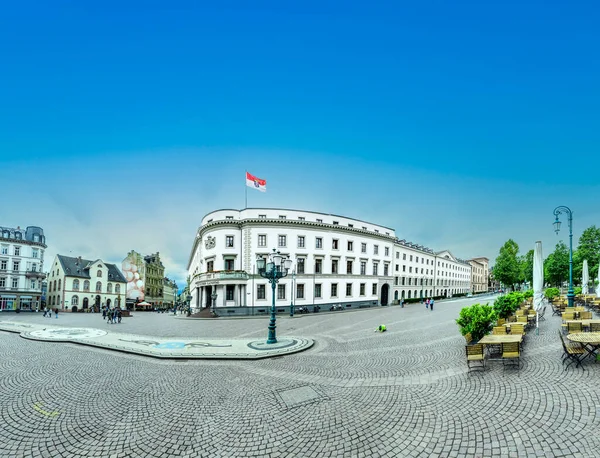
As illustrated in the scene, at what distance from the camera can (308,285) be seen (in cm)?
4247

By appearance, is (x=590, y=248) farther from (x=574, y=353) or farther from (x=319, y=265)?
(x=574, y=353)

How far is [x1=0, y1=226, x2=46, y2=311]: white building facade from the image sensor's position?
51.4m

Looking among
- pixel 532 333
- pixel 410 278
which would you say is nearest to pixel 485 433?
pixel 532 333

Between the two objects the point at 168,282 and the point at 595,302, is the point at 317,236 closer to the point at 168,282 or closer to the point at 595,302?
the point at 595,302

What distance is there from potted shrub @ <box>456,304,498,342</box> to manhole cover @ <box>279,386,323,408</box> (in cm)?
777

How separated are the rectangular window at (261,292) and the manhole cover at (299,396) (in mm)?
31719

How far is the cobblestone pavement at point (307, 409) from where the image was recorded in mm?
5414

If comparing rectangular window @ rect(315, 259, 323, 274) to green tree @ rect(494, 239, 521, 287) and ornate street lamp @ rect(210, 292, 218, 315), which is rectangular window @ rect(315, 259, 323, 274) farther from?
green tree @ rect(494, 239, 521, 287)

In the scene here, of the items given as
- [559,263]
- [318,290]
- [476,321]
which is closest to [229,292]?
[318,290]

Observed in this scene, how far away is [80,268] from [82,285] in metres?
4.98

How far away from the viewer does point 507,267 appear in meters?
68.3

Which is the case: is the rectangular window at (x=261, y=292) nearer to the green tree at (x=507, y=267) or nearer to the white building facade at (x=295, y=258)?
the white building facade at (x=295, y=258)

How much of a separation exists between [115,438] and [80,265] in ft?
243

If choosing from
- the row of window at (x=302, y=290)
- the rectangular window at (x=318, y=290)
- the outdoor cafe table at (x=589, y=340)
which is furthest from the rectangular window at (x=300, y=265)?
the outdoor cafe table at (x=589, y=340)
